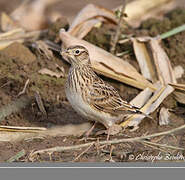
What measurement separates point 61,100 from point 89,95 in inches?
47.7

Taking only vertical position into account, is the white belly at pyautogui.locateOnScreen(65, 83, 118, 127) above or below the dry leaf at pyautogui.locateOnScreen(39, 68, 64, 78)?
below

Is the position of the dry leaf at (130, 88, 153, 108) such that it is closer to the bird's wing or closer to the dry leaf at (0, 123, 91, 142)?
the bird's wing

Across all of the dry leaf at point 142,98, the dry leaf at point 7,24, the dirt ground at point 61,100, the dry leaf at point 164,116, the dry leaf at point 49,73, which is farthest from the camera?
the dry leaf at point 7,24

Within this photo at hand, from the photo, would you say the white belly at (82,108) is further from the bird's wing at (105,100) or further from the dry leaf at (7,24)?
the dry leaf at (7,24)

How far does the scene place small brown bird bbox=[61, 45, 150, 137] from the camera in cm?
667

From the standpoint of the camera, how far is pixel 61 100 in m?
7.89

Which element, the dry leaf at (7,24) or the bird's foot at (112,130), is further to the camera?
the dry leaf at (7,24)

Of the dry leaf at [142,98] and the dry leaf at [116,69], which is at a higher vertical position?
the dry leaf at [116,69]

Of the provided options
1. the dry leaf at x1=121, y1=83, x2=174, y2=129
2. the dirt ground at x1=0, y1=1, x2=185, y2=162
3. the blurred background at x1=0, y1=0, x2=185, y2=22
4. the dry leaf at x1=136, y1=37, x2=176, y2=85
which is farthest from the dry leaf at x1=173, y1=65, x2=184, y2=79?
the blurred background at x1=0, y1=0, x2=185, y2=22

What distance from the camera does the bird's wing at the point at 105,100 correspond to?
22.4ft

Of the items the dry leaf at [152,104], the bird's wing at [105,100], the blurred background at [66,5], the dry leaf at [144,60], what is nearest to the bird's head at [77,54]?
the bird's wing at [105,100]

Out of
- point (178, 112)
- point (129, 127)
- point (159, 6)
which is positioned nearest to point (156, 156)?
point (129, 127)

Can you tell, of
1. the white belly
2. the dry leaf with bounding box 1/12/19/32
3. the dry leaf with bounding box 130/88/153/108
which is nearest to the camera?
the white belly

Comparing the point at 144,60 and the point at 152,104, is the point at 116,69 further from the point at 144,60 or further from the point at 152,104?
the point at 152,104
